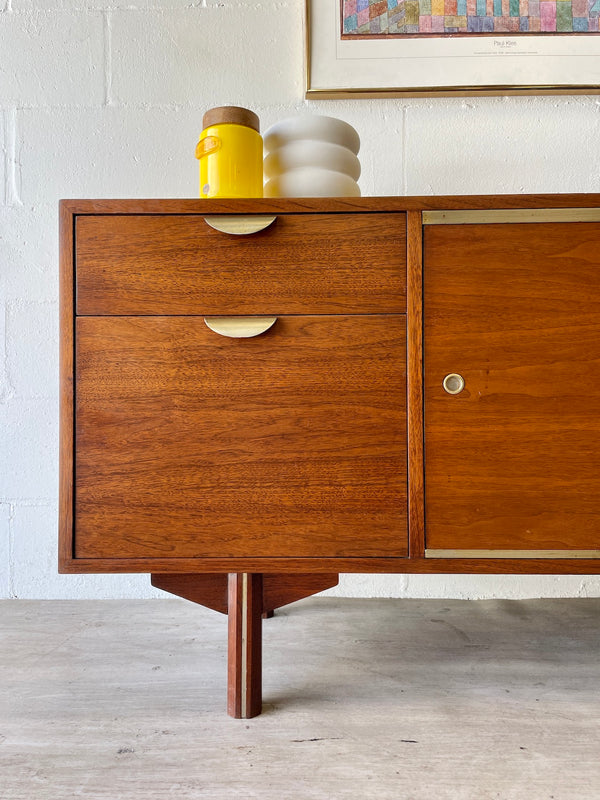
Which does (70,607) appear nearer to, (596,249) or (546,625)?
(546,625)

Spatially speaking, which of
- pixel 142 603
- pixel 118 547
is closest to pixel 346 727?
pixel 118 547

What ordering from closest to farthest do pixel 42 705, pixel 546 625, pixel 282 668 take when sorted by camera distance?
pixel 42 705 < pixel 282 668 < pixel 546 625

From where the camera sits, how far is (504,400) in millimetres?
803

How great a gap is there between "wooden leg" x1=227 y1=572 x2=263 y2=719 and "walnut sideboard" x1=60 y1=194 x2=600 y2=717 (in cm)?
2

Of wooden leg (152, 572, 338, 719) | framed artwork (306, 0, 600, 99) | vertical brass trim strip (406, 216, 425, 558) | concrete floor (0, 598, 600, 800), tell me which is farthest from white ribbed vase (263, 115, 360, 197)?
concrete floor (0, 598, 600, 800)

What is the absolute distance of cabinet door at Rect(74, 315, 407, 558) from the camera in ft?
2.65

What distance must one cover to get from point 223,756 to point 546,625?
2.39 ft

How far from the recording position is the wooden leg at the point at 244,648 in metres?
A: 0.82

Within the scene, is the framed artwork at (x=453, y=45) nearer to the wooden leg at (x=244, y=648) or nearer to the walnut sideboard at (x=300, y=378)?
the walnut sideboard at (x=300, y=378)

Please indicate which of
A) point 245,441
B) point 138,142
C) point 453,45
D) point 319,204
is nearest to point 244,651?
point 245,441

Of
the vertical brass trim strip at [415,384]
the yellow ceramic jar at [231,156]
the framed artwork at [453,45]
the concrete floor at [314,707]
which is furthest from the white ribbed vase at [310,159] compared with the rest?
the concrete floor at [314,707]

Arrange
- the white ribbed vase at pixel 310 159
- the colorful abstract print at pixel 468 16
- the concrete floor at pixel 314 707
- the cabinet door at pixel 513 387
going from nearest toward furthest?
the concrete floor at pixel 314 707 < the cabinet door at pixel 513 387 < the white ribbed vase at pixel 310 159 < the colorful abstract print at pixel 468 16

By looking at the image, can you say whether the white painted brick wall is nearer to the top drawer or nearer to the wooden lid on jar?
the wooden lid on jar

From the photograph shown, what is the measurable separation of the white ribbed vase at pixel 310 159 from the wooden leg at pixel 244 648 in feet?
1.93
